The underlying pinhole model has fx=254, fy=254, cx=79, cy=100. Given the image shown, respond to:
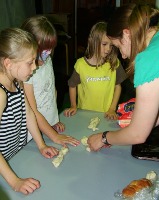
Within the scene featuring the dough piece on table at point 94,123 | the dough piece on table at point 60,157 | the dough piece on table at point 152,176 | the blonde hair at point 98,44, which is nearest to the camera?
the dough piece on table at point 152,176

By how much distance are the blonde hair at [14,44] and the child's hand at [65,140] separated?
0.42m

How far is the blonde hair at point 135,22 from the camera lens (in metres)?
0.88

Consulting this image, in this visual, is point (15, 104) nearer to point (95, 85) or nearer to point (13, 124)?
point (13, 124)

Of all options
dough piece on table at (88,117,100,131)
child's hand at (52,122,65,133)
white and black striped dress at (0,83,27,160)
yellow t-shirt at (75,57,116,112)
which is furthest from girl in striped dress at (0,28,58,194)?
yellow t-shirt at (75,57,116,112)

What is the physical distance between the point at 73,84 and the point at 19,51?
851 mm

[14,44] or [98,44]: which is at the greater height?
[14,44]

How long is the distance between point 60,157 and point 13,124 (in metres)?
0.26

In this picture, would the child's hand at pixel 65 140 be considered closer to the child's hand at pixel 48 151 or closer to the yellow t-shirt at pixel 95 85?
the child's hand at pixel 48 151

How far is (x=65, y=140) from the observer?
120cm

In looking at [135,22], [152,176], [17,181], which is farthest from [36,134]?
[135,22]

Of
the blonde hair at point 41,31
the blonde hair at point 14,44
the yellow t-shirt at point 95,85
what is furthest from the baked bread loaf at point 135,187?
the yellow t-shirt at point 95,85

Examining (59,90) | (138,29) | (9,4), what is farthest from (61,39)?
(138,29)

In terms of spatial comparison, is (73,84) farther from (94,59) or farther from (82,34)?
(82,34)

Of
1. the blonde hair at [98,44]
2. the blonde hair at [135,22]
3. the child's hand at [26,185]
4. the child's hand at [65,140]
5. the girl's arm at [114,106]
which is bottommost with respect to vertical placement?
the girl's arm at [114,106]
